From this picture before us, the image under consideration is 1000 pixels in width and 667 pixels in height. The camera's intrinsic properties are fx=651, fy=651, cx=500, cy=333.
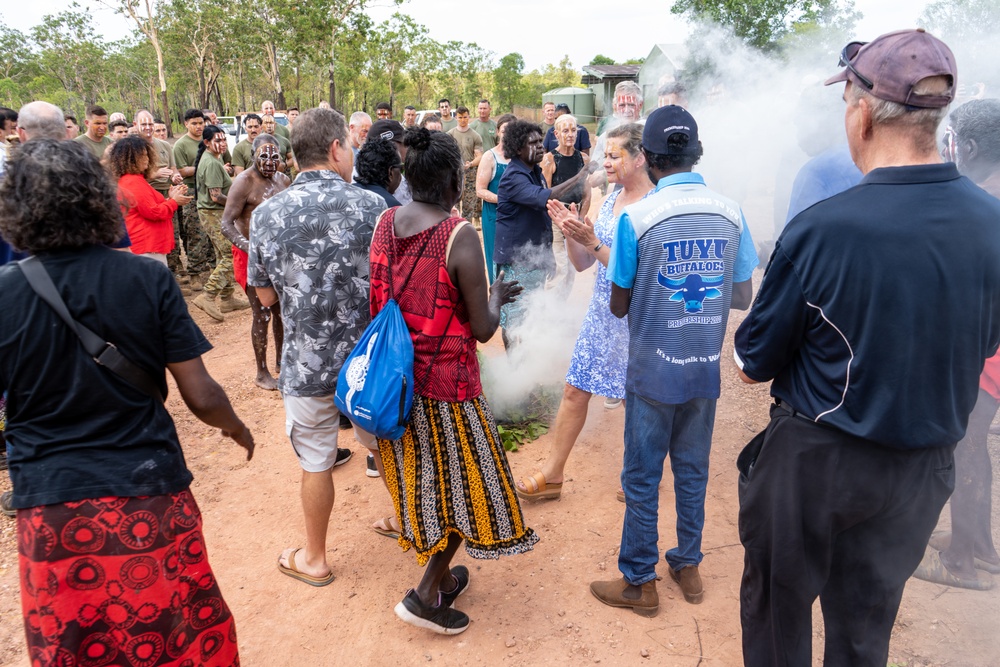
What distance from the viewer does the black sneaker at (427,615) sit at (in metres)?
2.73

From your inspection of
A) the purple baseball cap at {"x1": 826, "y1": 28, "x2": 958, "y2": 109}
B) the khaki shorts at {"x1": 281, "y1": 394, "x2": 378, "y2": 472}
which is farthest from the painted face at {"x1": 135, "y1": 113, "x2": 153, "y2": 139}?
the purple baseball cap at {"x1": 826, "y1": 28, "x2": 958, "y2": 109}

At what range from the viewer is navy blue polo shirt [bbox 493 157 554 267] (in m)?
4.70

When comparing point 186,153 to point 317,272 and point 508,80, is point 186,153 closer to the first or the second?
point 317,272

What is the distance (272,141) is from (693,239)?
4.03 meters

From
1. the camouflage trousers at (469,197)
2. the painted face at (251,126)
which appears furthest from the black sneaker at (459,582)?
the camouflage trousers at (469,197)

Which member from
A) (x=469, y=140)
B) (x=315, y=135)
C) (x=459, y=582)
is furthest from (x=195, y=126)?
(x=459, y=582)

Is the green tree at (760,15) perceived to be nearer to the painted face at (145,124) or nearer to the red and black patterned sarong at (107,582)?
the painted face at (145,124)

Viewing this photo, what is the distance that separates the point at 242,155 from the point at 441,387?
21.4 ft

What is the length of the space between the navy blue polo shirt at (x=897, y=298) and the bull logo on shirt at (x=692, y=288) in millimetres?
785

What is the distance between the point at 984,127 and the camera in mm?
2955

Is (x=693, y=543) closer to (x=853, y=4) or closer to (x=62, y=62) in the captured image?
(x=853, y=4)

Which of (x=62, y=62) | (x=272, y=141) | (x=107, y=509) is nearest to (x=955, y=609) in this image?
(x=107, y=509)

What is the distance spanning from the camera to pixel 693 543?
2920mm

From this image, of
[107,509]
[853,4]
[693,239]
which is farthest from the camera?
[853,4]
